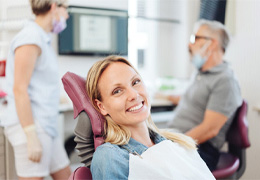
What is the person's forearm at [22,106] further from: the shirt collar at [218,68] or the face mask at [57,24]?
the shirt collar at [218,68]

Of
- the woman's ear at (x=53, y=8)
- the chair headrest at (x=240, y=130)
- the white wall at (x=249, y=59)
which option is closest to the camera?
the woman's ear at (x=53, y=8)

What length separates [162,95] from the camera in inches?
103

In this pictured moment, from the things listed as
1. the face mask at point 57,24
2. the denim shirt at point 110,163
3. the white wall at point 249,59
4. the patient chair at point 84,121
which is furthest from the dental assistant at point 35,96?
the white wall at point 249,59

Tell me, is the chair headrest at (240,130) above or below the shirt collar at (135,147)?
below

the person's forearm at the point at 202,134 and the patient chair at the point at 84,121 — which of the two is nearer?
the patient chair at the point at 84,121

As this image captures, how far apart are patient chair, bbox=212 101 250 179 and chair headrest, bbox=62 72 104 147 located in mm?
742

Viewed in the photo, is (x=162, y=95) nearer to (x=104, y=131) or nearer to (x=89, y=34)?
(x=89, y=34)

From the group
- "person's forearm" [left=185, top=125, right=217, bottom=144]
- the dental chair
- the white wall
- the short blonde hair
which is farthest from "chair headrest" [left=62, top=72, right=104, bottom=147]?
"person's forearm" [left=185, top=125, right=217, bottom=144]

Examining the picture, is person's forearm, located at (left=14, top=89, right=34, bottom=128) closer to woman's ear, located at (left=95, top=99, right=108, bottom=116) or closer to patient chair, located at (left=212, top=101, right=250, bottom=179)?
woman's ear, located at (left=95, top=99, right=108, bottom=116)

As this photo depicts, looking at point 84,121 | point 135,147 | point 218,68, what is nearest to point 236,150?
point 218,68

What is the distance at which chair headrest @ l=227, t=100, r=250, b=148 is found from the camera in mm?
1482

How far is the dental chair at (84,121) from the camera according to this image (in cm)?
86

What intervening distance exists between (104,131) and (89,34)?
5.39 feet

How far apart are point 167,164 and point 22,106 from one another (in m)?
0.55
